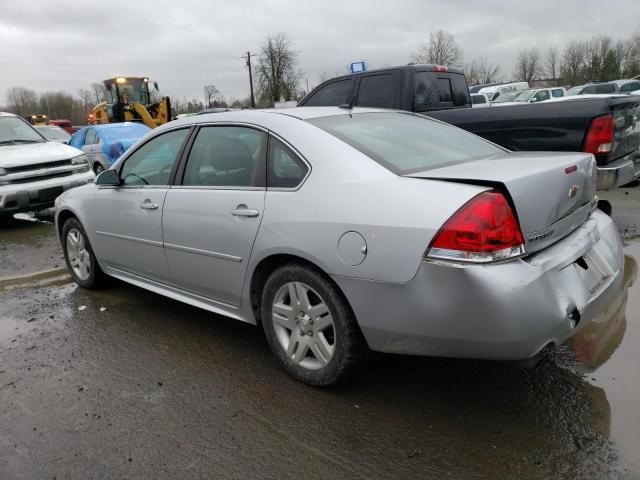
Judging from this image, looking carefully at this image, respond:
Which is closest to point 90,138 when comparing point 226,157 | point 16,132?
point 16,132

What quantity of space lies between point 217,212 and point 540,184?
5.88 ft

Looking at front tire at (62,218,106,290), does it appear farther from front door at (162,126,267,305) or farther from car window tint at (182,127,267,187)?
car window tint at (182,127,267,187)

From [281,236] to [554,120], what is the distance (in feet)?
11.5

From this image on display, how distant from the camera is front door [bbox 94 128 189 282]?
378cm

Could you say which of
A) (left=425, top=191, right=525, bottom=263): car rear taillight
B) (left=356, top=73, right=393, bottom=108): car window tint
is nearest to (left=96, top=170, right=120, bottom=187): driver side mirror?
(left=425, top=191, right=525, bottom=263): car rear taillight

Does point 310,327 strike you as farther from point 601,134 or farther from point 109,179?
point 601,134

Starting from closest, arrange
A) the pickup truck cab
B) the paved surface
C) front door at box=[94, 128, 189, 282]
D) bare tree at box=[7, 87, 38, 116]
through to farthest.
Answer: the paved surface < front door at box=[94, 128, 189, 282] < the pickup truck cab < bare tree at box=[7, 87, 38, 116]

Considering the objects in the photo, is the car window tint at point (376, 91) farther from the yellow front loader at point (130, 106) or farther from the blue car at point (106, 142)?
the yellow front loader at point (130, 106)

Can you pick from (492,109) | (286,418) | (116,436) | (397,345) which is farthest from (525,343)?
(492,109)

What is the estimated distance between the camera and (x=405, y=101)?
21.3ft

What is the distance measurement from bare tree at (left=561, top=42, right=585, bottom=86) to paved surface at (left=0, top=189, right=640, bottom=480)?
201 ft

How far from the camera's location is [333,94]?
725 cm

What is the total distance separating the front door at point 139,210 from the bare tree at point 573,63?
200 ft

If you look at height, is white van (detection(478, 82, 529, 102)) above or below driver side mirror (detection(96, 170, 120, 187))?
above
